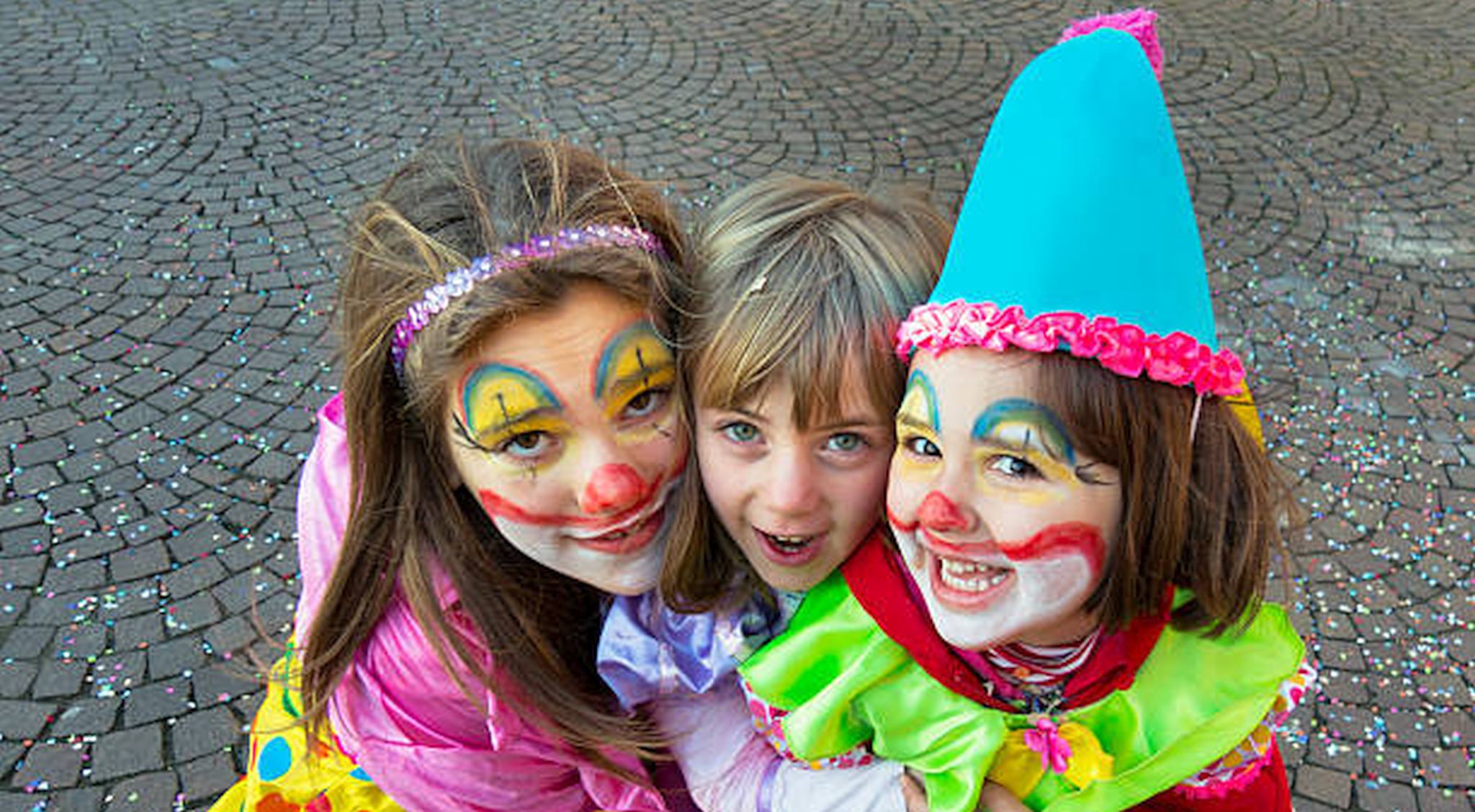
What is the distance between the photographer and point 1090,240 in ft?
5.17

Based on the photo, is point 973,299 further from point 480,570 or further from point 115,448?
point 115,448

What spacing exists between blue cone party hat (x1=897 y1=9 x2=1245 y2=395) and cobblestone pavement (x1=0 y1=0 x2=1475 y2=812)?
0.95 meters

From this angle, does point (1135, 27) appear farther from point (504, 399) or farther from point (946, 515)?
point (504, 399)

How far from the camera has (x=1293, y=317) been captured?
192 inches

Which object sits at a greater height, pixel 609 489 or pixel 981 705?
pixel 609 489

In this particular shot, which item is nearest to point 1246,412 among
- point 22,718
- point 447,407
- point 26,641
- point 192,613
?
point 447,407

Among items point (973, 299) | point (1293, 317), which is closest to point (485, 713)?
point (973, 299)

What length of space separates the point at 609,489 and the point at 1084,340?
75cm

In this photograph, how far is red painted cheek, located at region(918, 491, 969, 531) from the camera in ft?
5.30

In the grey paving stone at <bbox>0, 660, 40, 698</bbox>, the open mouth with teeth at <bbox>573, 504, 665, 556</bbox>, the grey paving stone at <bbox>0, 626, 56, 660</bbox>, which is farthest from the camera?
the grey paving stone at <bbox>0, 626, 56, 660</bbox>

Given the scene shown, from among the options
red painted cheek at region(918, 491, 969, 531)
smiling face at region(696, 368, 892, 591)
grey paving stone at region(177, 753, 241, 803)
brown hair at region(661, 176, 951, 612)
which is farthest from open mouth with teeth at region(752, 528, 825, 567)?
grey paving stone at region(177, 753, 241, 803)

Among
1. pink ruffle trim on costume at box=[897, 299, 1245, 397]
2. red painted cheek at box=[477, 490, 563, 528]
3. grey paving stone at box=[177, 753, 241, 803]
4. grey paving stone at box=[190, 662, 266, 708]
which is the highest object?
pink ruffle trim on costume at box=[897, 299, 1245, 397]

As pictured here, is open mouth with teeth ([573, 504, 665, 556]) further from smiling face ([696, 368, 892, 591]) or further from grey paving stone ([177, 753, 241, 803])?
grey paving stone ([177, 753, 241, 803])

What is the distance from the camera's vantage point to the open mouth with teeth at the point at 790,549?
1.82 m
